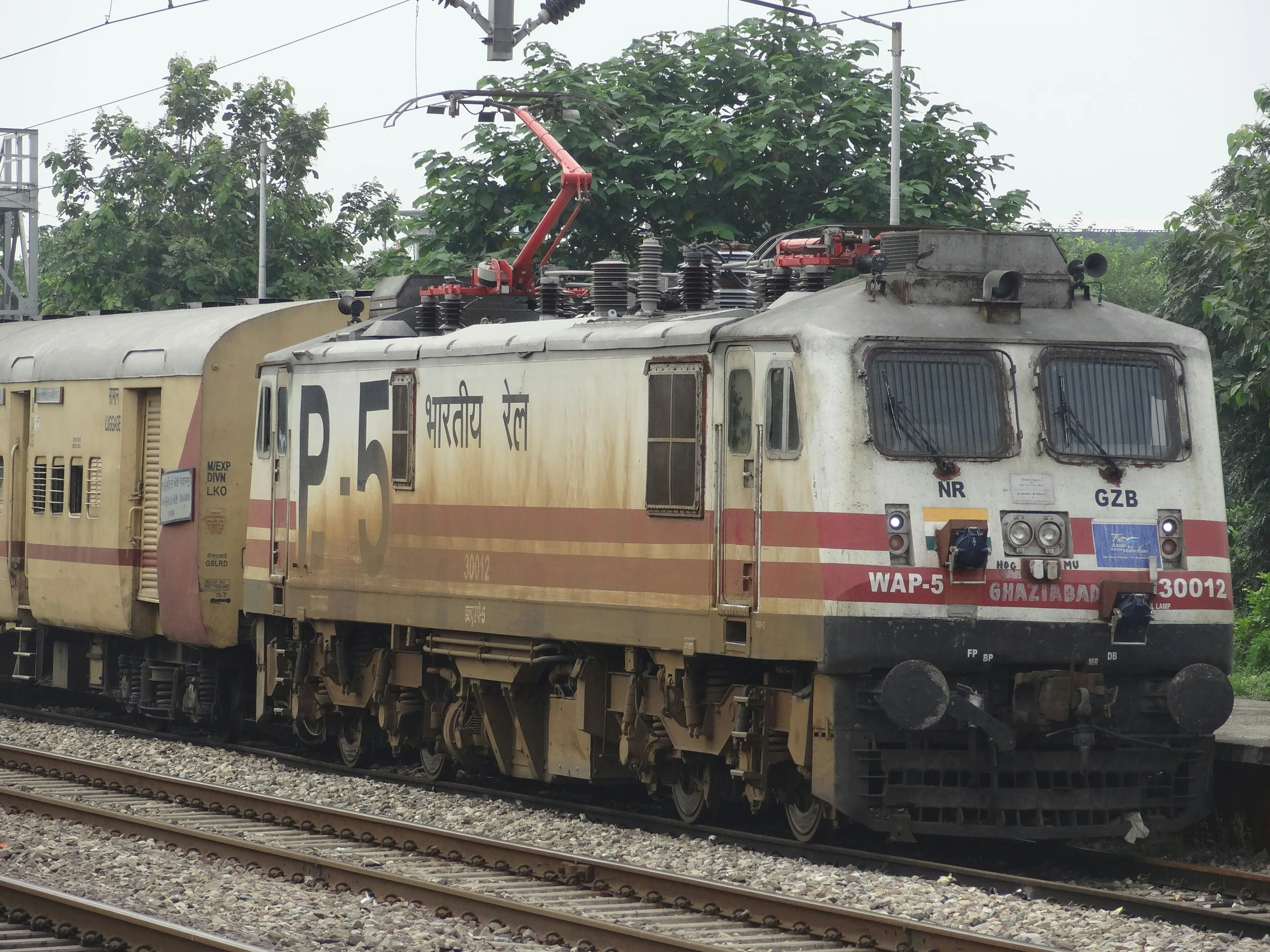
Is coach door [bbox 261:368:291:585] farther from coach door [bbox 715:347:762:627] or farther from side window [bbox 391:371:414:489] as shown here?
coach door [bbox 715:347:762:627]

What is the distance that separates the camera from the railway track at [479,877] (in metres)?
9.18

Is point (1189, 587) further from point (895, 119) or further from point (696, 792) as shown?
point (895, 119)

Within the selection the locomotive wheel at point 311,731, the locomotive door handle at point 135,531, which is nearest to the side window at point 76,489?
the locomotive door handle at point 135,531

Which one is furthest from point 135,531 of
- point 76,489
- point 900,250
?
point 900,250

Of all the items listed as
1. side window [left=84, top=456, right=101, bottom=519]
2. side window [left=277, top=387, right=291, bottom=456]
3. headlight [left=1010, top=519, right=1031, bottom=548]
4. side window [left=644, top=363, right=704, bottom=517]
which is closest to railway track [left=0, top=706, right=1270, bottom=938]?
headlight [left=1010, top=519, right=1031, bottom=548]

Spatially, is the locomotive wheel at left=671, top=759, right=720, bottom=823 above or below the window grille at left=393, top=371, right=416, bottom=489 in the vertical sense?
below

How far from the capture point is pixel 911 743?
36.1 ft

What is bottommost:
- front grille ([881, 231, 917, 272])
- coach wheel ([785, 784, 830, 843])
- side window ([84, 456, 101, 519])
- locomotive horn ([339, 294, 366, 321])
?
coach wheel ([785, 784, 830, 843])

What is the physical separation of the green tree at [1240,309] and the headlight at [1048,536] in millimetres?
5592

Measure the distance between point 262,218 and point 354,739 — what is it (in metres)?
23.2

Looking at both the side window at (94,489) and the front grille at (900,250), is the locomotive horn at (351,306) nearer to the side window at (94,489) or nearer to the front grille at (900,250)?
the side window at (94,489)

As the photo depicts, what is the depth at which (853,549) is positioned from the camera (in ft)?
35.2

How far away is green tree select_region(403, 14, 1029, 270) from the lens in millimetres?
24719

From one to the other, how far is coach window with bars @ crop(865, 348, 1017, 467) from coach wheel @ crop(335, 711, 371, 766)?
683 centimetres
